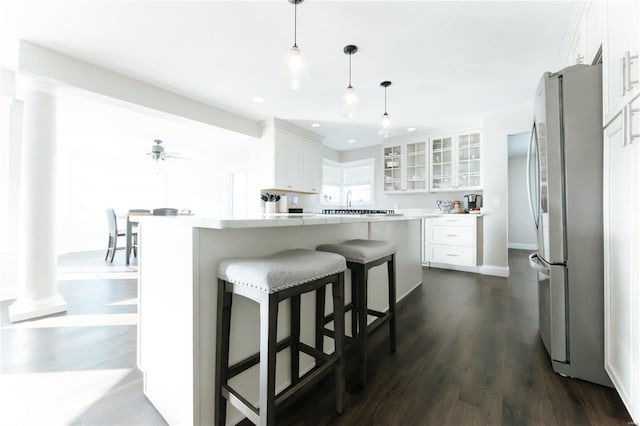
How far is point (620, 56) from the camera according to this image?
4.06ft

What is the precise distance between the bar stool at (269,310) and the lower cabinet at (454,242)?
3.63 m

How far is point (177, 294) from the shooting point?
1139 mm

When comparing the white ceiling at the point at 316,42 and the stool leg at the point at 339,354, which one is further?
the white ceiling at the point at 316,42

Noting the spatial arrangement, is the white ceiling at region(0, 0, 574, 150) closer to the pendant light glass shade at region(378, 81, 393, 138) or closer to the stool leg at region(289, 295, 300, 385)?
the pendant light glass shade at region(378, 81, 393, 138)

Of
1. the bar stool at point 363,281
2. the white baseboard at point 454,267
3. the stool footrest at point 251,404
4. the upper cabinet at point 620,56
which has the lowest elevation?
the white baseboard at point 454,267

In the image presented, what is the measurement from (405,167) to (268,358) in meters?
4.91

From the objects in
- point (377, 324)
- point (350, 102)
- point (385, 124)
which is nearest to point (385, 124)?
point (385, 124)

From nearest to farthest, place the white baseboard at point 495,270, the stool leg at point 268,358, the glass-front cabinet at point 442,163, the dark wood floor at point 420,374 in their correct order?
the stool leg at point 268,358 → the dark wood floor at point 420,374 → the white baseboard at point 495,270 → the glass-front cabinet at point 442,163

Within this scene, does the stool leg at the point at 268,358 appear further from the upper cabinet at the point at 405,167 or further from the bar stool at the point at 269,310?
the upper cabinet at the point at 405,167

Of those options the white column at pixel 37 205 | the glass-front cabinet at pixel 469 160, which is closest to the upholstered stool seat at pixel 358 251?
the white column at pixel 37 205

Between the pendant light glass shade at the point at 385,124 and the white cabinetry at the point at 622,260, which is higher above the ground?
the pendant light glass shade at the point at 385,124

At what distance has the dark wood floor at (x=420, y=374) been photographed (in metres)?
1.25

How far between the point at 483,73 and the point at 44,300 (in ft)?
16.2

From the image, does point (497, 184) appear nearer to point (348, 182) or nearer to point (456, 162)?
point (456, 162)
